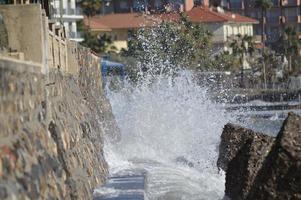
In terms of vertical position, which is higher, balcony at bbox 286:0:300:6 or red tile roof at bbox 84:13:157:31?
balcony at bbox 286:0:300:6

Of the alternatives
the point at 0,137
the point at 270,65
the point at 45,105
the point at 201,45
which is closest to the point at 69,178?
the point at 45,105

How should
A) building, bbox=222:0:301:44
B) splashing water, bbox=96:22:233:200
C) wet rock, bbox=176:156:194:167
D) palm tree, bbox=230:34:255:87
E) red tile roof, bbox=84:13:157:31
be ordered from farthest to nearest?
building, bbox=222:0:301:44, red tile roof, bbox=84:13:157:31, palm tree, bbox=230:34:255:87, wet rock, bbox=176:156:194:167, splashing water, bbox=96:22:233:200

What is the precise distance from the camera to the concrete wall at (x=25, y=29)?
1198 centimetres

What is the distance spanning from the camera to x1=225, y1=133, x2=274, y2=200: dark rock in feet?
37.5

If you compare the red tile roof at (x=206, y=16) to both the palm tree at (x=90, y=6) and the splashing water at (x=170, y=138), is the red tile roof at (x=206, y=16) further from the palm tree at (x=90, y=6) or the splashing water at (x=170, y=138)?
the splashing water at (x=170, y=138)

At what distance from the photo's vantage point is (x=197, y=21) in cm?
8544

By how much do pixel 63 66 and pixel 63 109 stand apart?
3.14m

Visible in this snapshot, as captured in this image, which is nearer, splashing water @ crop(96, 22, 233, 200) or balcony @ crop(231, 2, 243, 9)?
splashing water @ crop(96, 22, 233, 200)

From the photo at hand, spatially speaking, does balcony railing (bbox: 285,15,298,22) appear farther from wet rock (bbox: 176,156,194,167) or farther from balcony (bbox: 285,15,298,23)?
wet rock (bbox: 176,156,194,167)

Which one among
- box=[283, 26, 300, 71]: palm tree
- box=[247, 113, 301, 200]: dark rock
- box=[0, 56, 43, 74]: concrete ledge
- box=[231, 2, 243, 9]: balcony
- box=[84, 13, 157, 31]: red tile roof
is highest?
box=[0, 56, 43, 74]: concrete ledge

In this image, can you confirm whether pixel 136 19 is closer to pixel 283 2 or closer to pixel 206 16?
pixel 206 16

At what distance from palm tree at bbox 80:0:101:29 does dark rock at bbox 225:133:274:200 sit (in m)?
80.5

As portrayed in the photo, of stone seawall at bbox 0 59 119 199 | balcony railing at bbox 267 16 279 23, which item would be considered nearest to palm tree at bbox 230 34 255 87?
balcony railing at bbox 267 16 279 23

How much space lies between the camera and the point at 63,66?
Result: 52.7ft
